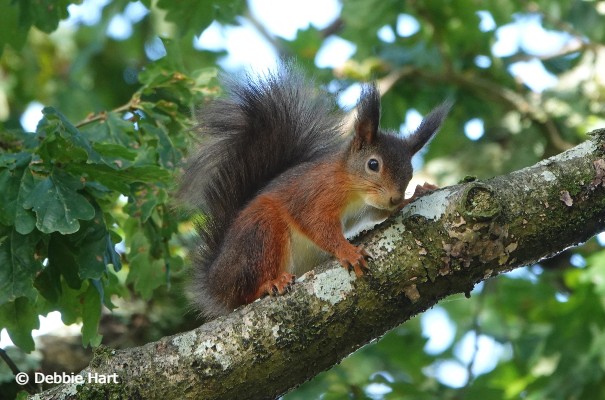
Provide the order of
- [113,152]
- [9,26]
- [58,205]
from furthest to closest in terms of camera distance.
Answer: [9,26] < [113,152] < [58,205]

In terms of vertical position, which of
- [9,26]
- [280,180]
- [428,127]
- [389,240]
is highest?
[9,26]

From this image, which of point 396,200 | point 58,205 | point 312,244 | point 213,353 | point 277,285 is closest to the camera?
A: point 213,353

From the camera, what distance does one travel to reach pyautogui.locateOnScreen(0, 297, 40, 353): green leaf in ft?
9.90

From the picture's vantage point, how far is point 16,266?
2.73 metres

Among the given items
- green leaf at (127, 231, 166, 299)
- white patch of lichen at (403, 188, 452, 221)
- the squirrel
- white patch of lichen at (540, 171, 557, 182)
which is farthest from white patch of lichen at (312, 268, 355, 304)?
green leaf at (127, 231, 166, 299)

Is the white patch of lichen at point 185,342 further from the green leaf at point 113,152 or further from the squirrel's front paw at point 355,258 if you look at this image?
the green leaf at point 113,152

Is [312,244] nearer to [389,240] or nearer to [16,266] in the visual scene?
[389,240]

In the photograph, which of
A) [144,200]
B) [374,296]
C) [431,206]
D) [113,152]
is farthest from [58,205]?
[431,206]

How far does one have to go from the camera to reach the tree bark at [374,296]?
257 cm

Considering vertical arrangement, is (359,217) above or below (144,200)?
below

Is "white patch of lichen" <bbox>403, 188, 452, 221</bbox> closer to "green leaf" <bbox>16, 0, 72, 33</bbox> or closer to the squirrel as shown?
the squirrel

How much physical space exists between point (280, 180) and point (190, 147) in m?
0.44

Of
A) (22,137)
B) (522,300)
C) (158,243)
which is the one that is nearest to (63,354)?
(158,243)

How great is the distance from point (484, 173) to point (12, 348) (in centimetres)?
325
